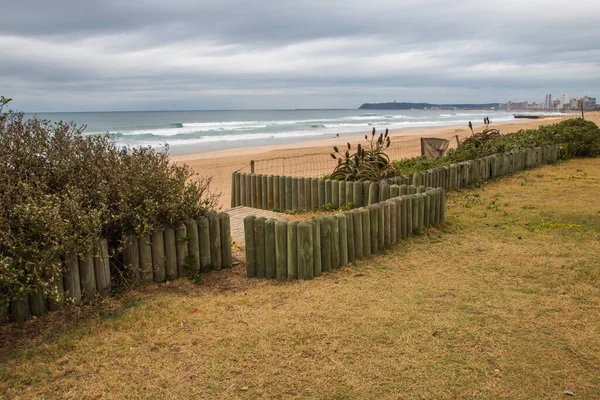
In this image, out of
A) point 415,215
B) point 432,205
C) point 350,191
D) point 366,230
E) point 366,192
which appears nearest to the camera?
point 366,230

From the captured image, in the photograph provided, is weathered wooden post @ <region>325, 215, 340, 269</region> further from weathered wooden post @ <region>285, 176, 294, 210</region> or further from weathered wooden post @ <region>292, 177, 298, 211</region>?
weathered wooden post @ <region>285, 176, 294, 210</region>

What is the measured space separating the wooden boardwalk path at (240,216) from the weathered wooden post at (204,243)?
5.51 feet

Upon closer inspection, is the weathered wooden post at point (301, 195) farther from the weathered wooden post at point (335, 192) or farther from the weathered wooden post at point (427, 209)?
the weathered wooden post at point (427, 209)

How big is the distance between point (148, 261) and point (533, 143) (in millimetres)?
14640

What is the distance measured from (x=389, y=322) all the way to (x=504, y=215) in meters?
5.62

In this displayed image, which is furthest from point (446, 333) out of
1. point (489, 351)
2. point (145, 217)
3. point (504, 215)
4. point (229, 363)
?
point (504, 215)

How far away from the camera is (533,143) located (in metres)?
16.6

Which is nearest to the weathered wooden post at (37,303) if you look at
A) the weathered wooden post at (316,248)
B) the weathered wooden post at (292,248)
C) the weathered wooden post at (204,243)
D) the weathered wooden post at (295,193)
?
the weathered wooden post at (204,243)

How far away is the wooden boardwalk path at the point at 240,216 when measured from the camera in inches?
346

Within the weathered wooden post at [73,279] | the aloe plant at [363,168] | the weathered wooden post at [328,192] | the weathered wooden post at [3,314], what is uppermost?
the aloe plant at [363,168]

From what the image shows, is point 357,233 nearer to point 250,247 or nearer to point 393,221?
point 393,221

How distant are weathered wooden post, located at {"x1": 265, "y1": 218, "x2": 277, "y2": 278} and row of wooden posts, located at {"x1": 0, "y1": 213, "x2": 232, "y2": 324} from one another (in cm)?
65

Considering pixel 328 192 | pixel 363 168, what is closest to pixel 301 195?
pixel 328 192

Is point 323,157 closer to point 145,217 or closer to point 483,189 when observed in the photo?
point 483,189
